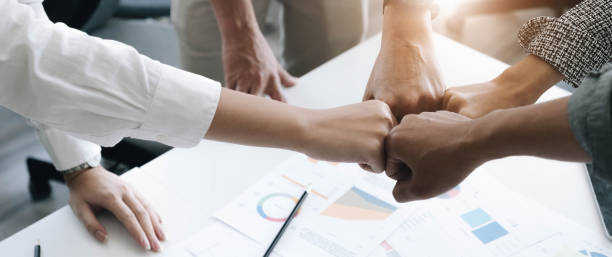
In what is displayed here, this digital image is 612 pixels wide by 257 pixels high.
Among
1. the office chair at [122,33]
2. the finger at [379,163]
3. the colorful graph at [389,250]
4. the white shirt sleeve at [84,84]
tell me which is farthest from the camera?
the office chair at [122,33]

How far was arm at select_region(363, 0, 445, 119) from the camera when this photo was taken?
3.30 feet

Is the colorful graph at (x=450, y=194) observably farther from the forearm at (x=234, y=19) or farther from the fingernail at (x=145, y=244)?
the forearm at (x=234, y=19)

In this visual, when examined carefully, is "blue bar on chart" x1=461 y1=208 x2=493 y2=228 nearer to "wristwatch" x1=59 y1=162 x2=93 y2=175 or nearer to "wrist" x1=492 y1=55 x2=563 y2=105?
"wrist" x1=492 y1=55 x2=563 y2=105

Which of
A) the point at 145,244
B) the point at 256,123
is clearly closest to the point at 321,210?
the point at 256,123

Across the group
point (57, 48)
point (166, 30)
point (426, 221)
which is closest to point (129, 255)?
point (57, 48)

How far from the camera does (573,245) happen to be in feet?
2.50

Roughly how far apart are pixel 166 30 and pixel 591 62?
137cm

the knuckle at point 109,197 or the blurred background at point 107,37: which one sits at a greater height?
the knuckle at point 109,197

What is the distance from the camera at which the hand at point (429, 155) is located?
2.39 feet

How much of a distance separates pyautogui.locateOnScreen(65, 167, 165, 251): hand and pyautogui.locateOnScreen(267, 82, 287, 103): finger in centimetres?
40

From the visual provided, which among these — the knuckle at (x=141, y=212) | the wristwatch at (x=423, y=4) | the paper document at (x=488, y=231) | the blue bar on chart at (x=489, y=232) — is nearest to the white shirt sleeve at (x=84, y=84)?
the knuckle at (x=141, y=212)

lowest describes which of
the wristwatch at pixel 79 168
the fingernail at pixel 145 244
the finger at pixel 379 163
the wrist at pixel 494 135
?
the wristwatch at pixel 79 168

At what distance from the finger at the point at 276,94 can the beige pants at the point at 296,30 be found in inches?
15.9

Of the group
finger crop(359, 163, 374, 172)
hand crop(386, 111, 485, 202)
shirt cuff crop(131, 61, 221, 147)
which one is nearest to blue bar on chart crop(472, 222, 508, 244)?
hand crop(386, 111, 485, 202)
